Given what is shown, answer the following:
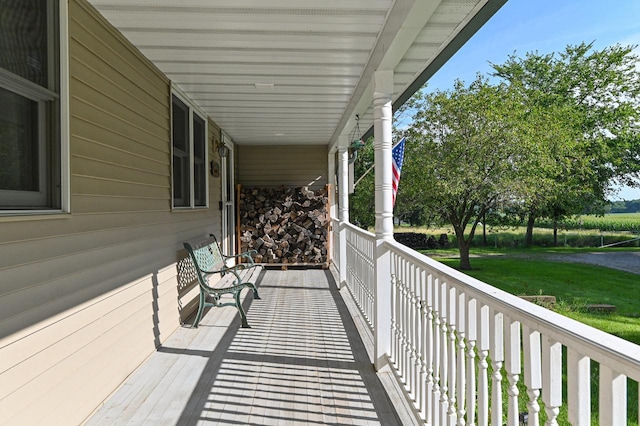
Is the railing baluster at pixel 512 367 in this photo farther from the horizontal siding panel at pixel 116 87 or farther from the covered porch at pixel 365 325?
the horizontal siding panel at pixel 116 87

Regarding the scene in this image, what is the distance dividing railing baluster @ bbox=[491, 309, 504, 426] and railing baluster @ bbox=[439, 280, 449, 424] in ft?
1.67

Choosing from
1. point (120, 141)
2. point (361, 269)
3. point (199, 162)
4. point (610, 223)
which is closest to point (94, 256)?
point (120, 141)

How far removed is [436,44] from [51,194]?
259 cm

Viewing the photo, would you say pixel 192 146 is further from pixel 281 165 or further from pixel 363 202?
pixel 363 202

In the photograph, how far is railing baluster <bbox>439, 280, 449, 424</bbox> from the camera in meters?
2.07

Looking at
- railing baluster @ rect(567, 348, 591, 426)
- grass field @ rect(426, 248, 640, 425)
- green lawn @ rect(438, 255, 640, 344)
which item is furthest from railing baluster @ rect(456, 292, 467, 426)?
green lawn @ rect(438, 255, 640, 344)

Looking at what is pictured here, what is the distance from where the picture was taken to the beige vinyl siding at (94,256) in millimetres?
2016

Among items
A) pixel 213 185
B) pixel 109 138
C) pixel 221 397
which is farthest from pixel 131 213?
pixel 213 185

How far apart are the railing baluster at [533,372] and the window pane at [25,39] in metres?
2.32

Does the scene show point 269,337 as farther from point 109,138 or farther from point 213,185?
point 213,185

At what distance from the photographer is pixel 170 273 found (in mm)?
4320

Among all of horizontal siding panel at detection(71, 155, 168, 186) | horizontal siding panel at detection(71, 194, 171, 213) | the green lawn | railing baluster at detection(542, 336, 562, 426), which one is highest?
horizontal siding panel at detection(71, 155, 168, 186)

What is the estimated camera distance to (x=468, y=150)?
41.0ft

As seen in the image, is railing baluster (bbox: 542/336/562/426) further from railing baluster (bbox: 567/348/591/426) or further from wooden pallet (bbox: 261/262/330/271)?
wooden pallet (bbox: 261/262/330/271)
